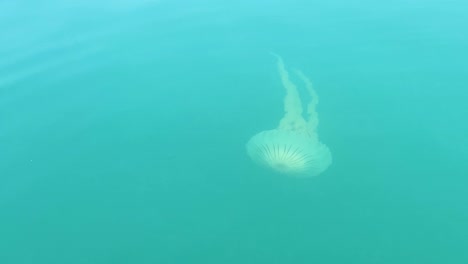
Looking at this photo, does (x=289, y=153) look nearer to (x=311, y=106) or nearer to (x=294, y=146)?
(x=294, y=146)

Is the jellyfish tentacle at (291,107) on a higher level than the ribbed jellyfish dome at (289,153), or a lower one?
higher

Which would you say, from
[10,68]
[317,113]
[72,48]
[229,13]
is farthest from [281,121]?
[10,68]

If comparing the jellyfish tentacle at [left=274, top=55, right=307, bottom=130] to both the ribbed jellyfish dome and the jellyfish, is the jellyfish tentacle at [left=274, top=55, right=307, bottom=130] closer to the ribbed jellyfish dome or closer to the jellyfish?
the jellyfish

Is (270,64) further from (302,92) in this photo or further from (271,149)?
(271,149)

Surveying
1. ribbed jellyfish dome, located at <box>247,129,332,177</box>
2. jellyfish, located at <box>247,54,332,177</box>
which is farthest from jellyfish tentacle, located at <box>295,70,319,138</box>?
ribbed jellyfish dome, located at <box>247,129,332,177</box>

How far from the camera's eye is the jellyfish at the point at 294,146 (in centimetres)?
492

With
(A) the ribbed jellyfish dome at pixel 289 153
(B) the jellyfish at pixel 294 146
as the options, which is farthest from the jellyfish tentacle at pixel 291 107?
(A) the ribbed jellyfish dome at pixel 289 153

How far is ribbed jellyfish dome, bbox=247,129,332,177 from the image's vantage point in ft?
16.1

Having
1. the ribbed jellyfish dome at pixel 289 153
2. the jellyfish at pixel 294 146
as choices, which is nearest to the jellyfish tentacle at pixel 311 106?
the jellyfish at pixel 294 146

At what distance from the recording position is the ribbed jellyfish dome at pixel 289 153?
4.90 meters

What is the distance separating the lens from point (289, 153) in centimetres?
504

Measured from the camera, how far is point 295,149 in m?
5.07

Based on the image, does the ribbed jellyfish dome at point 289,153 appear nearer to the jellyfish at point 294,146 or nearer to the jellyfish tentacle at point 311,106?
the jellyfish at point 294,146

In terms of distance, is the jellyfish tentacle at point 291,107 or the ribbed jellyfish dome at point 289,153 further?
the jellyfish tentacle at point 291,107
